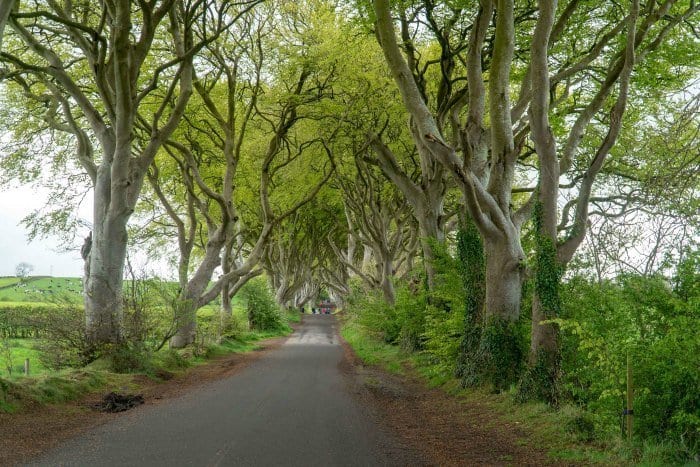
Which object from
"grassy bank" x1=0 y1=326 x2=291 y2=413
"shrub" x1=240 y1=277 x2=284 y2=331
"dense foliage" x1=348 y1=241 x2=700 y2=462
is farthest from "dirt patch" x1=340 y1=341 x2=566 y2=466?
"shrub" x1=240 y1=277 x2=284 y2=331

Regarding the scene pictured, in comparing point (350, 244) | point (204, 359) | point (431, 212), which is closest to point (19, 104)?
point (204, 359)

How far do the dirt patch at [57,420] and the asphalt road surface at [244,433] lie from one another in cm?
30

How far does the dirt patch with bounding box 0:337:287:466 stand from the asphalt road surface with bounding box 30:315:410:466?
303 millimetres

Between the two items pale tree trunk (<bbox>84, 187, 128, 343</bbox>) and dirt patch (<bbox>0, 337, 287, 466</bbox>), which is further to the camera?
pale tree trunk (<bbox>84, 187, 128, 343</bbox>)

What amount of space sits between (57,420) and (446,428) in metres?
5.96

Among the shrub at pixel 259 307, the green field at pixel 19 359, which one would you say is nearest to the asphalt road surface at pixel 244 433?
the green field at pixel 19 359

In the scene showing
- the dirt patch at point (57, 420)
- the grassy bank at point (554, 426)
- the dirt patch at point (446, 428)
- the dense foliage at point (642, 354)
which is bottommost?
the dirt patch at point (446, 428)

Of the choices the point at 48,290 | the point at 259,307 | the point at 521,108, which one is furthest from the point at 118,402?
the point at 259,307

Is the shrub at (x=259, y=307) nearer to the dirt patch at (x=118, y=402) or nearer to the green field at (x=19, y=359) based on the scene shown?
the green field at (x=19, y=359)

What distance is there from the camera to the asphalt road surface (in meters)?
7.04

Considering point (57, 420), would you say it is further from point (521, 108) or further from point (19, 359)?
point (19, 359)

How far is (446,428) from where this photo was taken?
9.56 m

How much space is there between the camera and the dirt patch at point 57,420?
7.70 metres

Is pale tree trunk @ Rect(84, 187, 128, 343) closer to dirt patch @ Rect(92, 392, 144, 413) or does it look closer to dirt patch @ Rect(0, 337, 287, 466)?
dirt patch @ Rect(0, 337, 287, 466)
